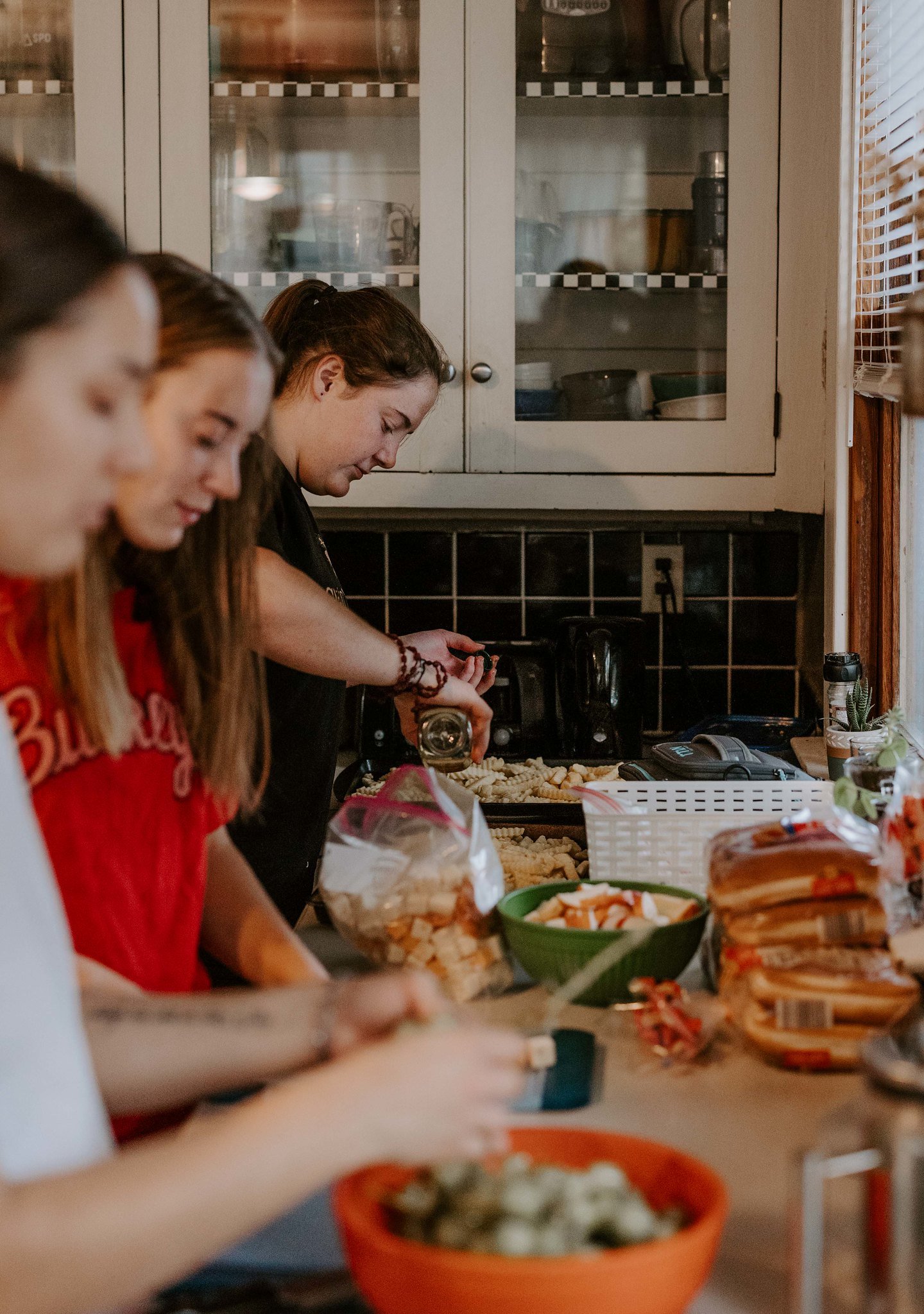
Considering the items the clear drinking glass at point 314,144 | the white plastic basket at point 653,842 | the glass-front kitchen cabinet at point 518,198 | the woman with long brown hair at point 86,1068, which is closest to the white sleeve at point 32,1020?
the woman with long brown hair at point 86,1068

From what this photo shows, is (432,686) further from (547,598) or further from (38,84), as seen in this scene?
(38,84)

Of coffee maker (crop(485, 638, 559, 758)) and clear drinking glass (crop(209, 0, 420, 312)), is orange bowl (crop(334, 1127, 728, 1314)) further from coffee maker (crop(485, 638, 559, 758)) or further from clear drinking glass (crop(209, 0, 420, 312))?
clear drinking glass (crop(209, 0, 420, 312))

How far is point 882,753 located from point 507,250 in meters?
1.36

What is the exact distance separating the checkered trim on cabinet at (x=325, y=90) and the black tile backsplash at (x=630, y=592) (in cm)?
83

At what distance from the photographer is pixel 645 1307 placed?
701mm

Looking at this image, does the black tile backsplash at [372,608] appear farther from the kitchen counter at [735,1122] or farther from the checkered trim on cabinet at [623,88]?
the kitchen counter at [735,1122]

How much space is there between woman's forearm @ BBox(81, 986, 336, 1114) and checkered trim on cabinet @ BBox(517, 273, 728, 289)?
183cm

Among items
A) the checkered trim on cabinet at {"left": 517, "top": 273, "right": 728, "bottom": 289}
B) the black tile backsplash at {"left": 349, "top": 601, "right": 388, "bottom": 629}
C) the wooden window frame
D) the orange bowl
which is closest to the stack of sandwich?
the orange bowl

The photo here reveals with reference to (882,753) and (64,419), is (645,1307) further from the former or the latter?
(882,753)

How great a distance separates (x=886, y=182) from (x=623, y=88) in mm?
680

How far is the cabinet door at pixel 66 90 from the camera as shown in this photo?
2.46m

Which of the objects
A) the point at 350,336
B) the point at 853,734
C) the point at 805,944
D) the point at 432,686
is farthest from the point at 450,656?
the point at 805,944

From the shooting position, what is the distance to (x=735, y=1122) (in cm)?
101

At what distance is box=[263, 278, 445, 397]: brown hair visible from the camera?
1893 mm
